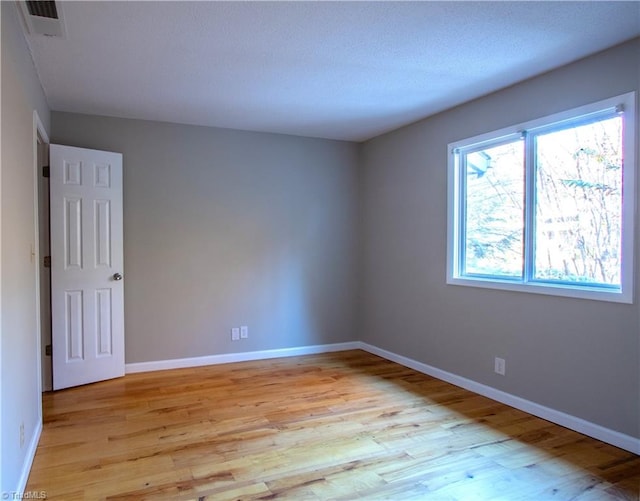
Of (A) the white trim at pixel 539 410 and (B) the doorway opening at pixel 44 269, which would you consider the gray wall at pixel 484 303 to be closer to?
(A) the white trim at pixel 539 410

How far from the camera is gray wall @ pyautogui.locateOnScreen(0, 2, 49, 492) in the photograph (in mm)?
1889

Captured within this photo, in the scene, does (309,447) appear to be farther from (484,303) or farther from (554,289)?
(554,289)

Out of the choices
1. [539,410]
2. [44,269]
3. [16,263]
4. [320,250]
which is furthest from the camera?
[320,250]

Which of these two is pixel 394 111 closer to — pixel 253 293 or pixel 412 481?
pixel 253 293

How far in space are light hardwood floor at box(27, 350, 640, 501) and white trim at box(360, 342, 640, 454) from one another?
59mm

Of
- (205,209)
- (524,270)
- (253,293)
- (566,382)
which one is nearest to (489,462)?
(566,382)

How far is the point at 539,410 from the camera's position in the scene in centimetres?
306

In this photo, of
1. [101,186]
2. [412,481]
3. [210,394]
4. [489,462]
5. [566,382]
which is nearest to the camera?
[412,481]

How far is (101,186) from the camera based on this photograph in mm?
3902

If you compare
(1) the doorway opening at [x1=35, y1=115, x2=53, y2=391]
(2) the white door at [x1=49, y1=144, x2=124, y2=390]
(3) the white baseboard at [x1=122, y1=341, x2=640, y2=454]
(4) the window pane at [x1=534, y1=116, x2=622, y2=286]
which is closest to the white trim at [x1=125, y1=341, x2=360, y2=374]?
(3) the white baseboard at [x1=122, y1=341, x2=640, y2=454]

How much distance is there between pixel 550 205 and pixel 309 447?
2.35 m

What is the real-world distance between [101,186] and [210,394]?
2121 millimetres

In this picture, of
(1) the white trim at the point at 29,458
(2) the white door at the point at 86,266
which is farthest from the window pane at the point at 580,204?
(2) the white door at the point at 86,266

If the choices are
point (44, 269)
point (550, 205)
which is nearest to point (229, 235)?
point (44, 269)
